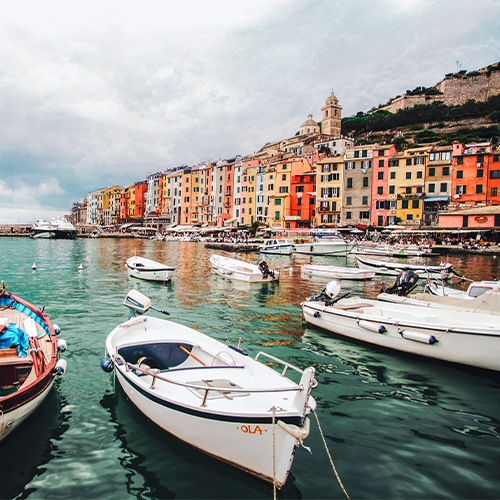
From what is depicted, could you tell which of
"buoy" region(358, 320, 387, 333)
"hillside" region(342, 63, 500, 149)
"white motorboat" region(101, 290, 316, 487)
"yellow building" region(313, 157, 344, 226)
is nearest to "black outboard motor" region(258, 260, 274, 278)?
"buoy" region(358, 320, 387, 333)

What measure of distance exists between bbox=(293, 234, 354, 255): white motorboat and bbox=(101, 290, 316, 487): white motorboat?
40.8m

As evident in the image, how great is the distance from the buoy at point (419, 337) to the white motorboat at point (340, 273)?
16818 mm

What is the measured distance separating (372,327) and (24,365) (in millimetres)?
8861

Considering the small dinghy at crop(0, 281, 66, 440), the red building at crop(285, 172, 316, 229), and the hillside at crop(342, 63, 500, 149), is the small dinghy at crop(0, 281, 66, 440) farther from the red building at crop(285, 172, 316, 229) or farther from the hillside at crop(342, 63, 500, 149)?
the hillside at crop(342, 63, 500, 149)

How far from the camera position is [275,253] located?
159ft

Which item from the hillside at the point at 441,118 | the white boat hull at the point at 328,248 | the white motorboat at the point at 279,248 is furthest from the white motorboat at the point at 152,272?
the hillside at the point at 441,118

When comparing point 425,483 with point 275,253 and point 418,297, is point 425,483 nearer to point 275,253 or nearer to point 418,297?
point 418,297

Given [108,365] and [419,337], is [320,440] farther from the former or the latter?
[419,337]

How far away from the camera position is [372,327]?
10.7m

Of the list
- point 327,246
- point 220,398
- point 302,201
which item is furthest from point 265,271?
point 302,201

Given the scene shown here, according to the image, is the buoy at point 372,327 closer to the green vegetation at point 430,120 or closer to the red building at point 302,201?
the red building at point 302,201

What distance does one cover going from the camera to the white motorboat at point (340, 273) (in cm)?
2648

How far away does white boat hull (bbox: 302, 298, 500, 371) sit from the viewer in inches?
354

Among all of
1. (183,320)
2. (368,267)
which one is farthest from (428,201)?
(183,320)
